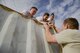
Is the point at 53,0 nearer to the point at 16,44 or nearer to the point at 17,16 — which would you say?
the point at 17,16

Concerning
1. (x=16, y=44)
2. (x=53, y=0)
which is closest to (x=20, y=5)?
(x=53, y=0)

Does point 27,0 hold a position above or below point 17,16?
above

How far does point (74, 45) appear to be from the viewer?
1.06 metres

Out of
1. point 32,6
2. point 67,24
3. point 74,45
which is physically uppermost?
point 32,6

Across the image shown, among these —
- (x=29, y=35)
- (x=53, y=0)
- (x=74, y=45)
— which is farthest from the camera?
(x=53, y=0)

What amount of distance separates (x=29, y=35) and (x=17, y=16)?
19cm

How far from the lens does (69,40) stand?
1.08 metres

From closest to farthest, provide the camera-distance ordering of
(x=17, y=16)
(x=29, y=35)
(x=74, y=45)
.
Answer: (x=74, y=45) < (x=29, y=35) < (x=17, y=16)

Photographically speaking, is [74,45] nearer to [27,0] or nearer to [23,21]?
[23,21]

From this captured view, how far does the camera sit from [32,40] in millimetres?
1143

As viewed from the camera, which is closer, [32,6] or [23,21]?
[23,21]

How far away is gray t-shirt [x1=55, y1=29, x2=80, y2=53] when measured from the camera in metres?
1.06

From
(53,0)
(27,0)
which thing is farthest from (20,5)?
(53,0)

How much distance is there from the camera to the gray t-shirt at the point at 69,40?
1059mm
